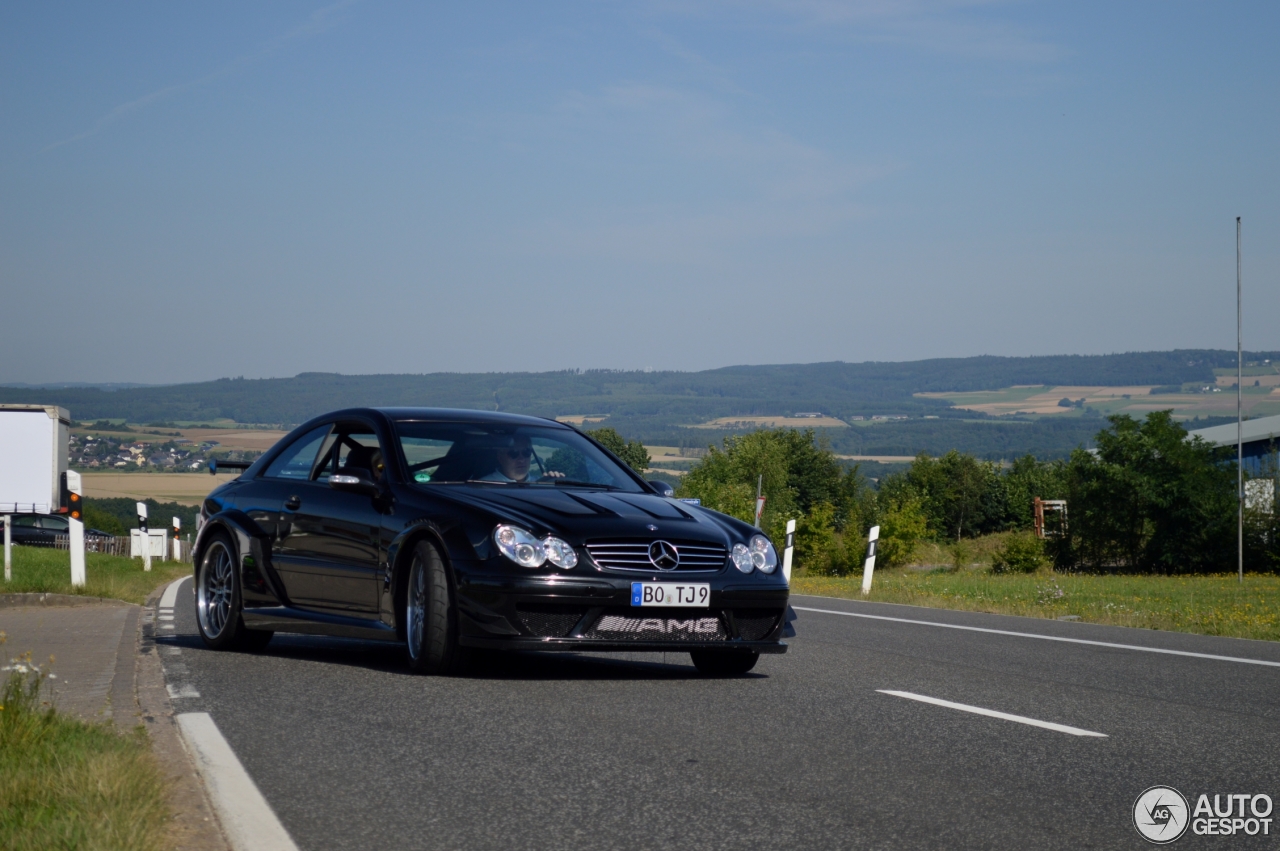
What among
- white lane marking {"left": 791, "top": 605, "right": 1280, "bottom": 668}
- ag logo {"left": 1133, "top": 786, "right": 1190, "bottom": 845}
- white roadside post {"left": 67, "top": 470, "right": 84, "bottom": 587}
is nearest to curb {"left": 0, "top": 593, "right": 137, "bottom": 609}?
white roadside post {"left": 67, "top": 470, "right": 84, "bottom": 587}

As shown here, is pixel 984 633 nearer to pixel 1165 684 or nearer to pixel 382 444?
pixel 1165 684

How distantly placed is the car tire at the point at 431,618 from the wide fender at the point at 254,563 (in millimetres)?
1597

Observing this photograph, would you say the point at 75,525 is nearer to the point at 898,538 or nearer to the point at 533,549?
the point at 533,549

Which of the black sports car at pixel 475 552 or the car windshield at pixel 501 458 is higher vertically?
the car windshield at pixel 501 458

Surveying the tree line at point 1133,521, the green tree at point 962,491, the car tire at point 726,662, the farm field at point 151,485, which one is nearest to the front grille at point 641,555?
the car tire at point 726,662

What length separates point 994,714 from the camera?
23.2 ft

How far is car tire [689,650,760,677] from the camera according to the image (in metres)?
8.52

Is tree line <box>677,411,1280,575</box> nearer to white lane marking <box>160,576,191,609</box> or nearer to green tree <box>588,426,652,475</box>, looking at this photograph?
white lane marking <box>160,576,191,609</box>

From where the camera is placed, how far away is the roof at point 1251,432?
66.3 metres

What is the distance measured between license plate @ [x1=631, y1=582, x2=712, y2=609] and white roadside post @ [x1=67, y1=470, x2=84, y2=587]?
10444mm

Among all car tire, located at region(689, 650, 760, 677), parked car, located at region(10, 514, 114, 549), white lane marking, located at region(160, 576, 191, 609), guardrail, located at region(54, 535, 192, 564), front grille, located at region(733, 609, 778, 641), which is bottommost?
guardrail, located at region(54, 535, 192, 564)

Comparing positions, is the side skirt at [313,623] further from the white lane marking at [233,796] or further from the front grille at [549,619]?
the white lane marking at [233,796]

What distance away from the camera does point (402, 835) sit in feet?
14.5

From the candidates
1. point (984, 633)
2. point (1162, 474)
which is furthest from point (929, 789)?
point (1162, 474)
